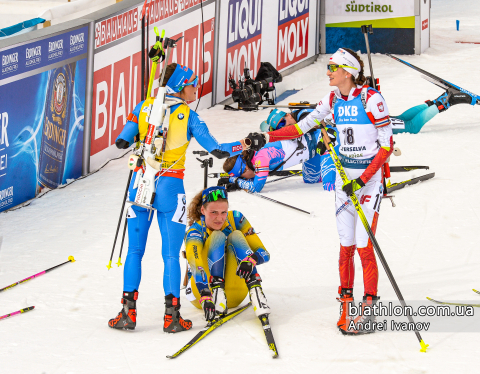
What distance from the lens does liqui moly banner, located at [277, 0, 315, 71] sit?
49.2 ft

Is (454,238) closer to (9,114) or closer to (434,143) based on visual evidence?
(434,143)

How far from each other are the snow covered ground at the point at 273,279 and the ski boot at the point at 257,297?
0.49 feet

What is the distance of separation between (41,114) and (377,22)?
9.80 meters

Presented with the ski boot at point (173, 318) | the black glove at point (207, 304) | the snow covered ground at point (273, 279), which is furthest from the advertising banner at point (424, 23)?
the ski boot at point (173, 318)

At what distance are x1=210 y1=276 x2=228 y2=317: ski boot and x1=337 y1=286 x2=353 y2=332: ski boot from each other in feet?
2.77

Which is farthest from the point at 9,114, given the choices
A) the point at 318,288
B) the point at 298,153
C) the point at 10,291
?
the point at 318,288

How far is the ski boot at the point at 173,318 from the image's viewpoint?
201 inches

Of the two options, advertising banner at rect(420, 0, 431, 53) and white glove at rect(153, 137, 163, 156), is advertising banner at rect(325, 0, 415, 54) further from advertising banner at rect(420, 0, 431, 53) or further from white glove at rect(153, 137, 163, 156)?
white glove at rect(153, 137, 163, 156)

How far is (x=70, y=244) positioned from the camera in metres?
7.33

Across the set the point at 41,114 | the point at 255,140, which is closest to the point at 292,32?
the point at 41,114

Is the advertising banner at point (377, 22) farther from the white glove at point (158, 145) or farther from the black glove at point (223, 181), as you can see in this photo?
the white glove at point (158, 145)

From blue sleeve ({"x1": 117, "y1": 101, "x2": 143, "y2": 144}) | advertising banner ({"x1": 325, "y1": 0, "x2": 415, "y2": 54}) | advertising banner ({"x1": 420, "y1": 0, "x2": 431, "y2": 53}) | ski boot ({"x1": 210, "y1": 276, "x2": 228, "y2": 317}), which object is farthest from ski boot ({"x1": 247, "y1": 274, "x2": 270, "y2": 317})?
advertising banner ({"x1": 420, "y1": 0, "x2": 431, "y2": 53})

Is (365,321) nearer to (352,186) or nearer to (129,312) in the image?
(352,186)

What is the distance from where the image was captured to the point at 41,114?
8.84 metres
